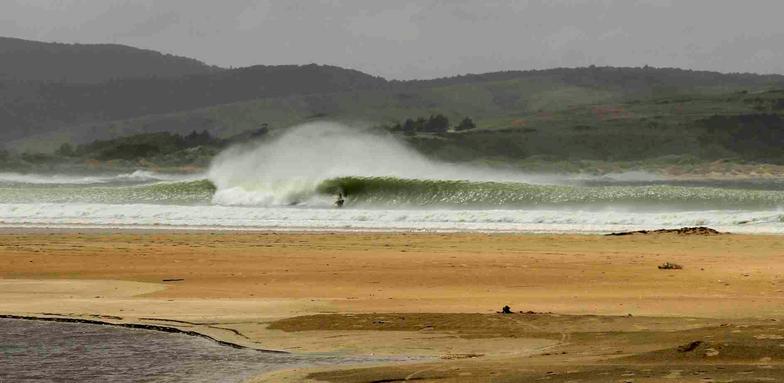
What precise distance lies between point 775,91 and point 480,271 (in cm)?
17561

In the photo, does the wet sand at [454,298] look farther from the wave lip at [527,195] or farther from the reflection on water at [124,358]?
the wave lip at [527,195]

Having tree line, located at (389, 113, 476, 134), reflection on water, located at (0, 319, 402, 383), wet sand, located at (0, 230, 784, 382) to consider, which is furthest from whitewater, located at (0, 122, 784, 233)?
tree line, located at (389, 113, 476, 134)

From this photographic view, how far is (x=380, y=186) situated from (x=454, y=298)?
34.8 m

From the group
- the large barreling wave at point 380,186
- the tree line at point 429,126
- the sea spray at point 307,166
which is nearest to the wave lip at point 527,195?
the large barreling wave at point 380,186

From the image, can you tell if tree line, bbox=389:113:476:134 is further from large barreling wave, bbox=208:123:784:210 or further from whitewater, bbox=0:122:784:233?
whitewater, bbox=0:122:784:233

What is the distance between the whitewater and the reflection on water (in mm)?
20235

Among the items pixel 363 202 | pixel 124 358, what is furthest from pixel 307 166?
pixel 124 358

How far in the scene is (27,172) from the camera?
125 meters

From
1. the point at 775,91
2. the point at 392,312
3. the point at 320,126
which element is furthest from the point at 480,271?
the point at 775,91

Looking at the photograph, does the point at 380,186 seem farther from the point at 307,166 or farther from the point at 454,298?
the point at 454,298

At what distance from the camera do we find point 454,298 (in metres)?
15.7

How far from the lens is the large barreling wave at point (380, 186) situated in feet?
140

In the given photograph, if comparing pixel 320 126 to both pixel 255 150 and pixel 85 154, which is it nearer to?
pixel 255 150

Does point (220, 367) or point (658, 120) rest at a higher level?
point (658, 120)
